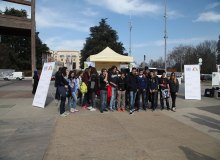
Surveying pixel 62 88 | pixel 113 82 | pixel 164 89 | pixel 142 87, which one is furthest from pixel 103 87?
pixel 164 89

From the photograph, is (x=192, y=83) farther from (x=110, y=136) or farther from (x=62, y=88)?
(x=110, y=136)

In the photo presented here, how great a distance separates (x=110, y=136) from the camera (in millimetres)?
8023

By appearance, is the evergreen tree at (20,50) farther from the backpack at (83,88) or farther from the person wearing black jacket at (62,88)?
the person wearing black jacket at (62,88)

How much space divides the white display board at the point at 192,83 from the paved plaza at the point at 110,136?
5.35 metres

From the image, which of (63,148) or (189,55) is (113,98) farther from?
(189,55)

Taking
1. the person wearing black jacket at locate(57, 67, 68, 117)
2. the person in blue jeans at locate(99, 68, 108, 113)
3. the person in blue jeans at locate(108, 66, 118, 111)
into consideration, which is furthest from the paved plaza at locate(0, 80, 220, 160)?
the person in blue jeans at locate(108, 66, 118, 111)

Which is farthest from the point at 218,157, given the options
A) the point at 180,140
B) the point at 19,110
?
the point at 19,110

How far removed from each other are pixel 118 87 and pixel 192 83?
6.85m

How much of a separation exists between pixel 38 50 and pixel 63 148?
3263 inches

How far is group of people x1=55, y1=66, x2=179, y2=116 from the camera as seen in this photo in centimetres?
1254

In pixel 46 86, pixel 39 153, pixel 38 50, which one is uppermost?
pixel 38 50

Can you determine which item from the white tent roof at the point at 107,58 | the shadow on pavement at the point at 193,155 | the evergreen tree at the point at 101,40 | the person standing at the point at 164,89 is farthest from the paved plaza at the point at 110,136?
the evergreen tree at the point at 101,40

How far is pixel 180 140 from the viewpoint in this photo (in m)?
7.61

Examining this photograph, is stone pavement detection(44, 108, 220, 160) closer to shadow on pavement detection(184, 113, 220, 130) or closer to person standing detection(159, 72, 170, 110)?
shadow on pavement detection(184, 113, 220, 130)
